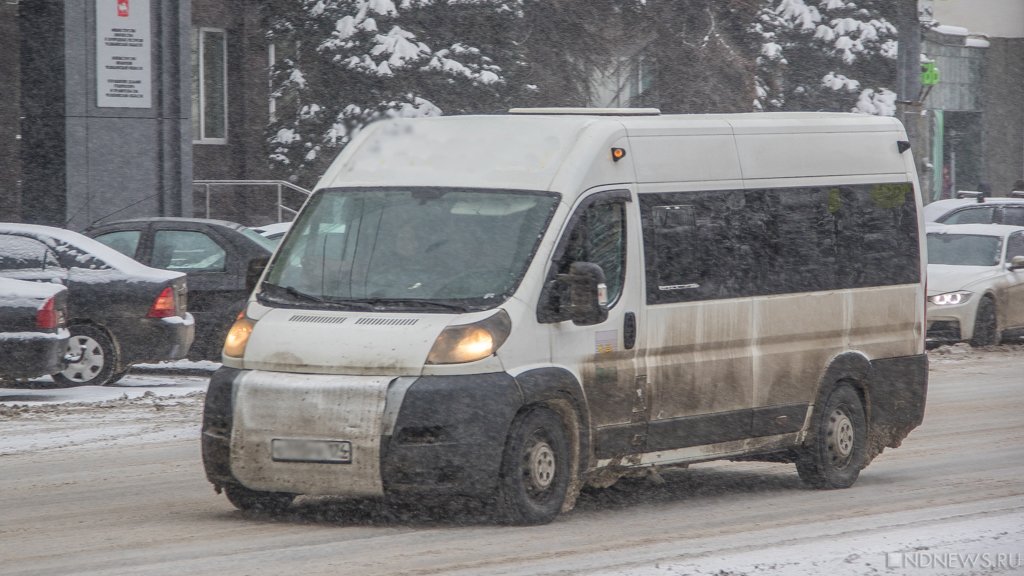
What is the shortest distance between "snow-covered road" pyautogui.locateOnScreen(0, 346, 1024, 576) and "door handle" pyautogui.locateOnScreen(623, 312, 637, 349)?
912mm

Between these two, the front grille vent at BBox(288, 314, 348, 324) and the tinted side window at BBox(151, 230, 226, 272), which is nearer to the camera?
the front grille vent at BBox(288, 314, 348, 324)

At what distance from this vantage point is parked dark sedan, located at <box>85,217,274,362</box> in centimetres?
1709

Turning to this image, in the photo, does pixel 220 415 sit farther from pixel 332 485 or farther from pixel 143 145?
pixel 143 145

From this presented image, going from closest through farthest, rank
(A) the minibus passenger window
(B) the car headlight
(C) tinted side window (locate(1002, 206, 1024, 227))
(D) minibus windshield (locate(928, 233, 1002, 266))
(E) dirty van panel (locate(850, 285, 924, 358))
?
(A) the minibus passenger window
(E) dirty van panel (locate(850, 285, 924, 358))
(B) the car headlight
(D) minibus windshield (locate(928, 233, 1002, 266))
(C) tinted side window (locate(1002, 206, 1024, 227))

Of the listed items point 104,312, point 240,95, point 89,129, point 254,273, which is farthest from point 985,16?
point 254,273

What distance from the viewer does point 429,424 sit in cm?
832

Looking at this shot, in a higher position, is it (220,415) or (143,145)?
(143,145)

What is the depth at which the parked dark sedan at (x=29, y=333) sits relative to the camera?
14336 mm

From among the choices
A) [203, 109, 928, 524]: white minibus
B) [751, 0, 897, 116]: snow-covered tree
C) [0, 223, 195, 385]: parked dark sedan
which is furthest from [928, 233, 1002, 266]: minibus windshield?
[751, 0, 897, 116]: snow-covered tree

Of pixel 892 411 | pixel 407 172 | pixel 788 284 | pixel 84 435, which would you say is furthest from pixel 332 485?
pixel 84 435

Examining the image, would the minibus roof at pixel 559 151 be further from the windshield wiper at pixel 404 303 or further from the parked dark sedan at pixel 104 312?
the parked dark sedan at pixel 104 312

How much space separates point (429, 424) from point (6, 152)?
2308cm

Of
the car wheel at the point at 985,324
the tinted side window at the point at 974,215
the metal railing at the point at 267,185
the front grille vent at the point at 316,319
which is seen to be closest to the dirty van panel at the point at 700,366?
the front grille vent at the point at 316,319

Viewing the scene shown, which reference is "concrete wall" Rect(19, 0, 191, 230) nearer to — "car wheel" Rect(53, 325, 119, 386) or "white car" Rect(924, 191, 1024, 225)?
"car wheel" Rect(53, 325, 119, 386)
